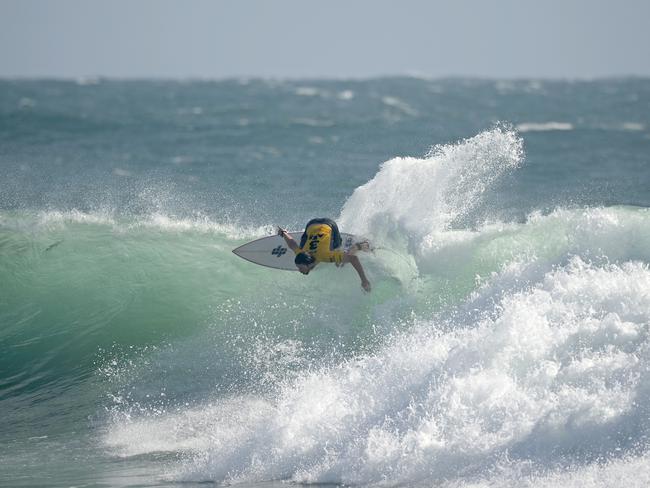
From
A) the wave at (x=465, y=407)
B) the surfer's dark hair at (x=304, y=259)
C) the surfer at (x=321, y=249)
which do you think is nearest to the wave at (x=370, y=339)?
the wave at (x=465, y=407)

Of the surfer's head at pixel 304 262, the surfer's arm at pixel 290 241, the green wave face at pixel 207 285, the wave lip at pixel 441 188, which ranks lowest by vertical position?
the green wave face at pixel 207 285

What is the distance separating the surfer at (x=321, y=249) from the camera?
10945 mm

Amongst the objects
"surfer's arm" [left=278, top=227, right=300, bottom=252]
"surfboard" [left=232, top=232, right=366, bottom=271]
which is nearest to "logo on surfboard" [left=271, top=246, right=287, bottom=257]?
"surfboard" [left=232, top=232, right=366, bottom=271]

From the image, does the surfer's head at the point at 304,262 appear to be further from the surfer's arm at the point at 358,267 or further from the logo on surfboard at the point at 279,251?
the logo on surfboard at the point at 279,251

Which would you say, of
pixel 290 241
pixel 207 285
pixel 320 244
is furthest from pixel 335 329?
pixel 207 285

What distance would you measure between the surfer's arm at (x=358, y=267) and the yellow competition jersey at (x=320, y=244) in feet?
0.53

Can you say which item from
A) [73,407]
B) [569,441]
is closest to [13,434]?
[73,407]

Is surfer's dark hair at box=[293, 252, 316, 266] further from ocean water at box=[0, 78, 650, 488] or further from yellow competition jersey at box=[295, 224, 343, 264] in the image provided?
ocean water at box=[0, 78, 650, 488]

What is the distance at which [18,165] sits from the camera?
21.6 meters

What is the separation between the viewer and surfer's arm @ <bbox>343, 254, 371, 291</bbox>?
36.3 feet

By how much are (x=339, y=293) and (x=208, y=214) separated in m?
4.20

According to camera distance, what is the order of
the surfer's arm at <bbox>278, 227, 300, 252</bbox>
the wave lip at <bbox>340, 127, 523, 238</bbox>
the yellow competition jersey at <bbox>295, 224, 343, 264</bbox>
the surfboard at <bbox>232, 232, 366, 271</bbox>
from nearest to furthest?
1. the yellow competition jersey at <bbox>295, 224, 343, 264</bbox>
2. the surfer's arm at <bbox>278, 227, 300, 252</bbox>
3. the wave lip at <bbox>340, 127, 523, 238</bbox>
4. the surfboard at <bbox>232, 232, 366, 271</bbox>

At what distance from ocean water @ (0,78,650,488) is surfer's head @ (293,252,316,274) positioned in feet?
2.49

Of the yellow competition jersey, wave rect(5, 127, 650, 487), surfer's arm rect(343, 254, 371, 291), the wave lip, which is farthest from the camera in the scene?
the wave lip
